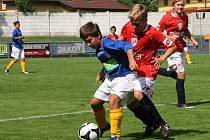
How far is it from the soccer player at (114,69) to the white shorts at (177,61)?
12.6 ft

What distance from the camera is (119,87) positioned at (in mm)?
7668

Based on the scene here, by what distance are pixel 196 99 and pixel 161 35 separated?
4.92m

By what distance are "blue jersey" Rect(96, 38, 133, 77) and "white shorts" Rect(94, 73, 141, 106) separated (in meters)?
0.07

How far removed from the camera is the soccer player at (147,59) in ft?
27.0

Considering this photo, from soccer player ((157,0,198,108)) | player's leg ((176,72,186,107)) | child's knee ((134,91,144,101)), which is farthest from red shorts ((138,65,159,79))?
player's leg ((176,72,186,107))

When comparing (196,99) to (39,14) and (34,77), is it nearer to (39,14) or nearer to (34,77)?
Answer: (34,77)

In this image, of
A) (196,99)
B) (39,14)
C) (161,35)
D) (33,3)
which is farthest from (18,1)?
(161,35)

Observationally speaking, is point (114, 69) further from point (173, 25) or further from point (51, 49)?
point (51, 49)

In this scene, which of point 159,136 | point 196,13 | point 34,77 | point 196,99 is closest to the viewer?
point 159,136

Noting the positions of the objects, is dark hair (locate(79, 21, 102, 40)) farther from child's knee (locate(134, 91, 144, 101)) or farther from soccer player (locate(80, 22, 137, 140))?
child's knee (locate(134, 91, 144, 101))

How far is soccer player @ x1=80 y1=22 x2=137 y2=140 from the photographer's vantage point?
753cm

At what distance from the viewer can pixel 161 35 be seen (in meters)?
8.76

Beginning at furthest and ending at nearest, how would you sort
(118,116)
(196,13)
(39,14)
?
(196,13) < (39,14) < (118,116)

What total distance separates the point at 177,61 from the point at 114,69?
401 cm
